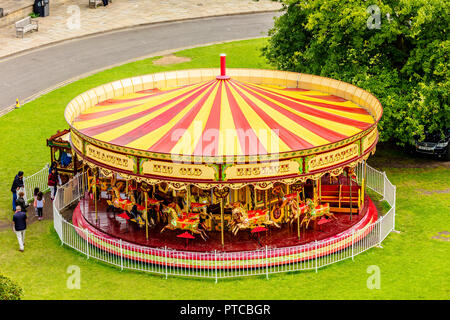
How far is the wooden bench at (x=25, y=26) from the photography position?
2264 inches

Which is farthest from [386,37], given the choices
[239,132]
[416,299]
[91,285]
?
[91,285]

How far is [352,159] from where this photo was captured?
A: 31.9 metres

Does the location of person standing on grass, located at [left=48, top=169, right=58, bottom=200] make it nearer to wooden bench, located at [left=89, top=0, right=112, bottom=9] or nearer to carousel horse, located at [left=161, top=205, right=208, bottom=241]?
carousel horse, located at [left=161, top=205, right=208, bottom=241]

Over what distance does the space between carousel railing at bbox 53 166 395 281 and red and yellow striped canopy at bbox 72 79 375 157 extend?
341cm

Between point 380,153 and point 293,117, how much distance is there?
1040 cm

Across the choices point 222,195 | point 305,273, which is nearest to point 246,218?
point 222,195

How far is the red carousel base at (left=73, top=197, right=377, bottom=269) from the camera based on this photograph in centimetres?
3058

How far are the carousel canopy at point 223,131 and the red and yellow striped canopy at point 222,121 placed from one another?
0.11ft

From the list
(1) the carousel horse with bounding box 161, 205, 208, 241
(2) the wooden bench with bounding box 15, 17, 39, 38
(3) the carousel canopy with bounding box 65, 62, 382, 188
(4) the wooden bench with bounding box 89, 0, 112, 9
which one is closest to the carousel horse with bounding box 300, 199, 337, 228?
(3) the carousel canopy with bounding box 65, 62, 382, 188

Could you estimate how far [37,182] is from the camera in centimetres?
3794

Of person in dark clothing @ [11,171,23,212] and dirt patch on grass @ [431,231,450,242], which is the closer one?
dirt patch on grass @ [431,231,450,242]

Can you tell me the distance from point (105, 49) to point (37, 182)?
20378 millimetres

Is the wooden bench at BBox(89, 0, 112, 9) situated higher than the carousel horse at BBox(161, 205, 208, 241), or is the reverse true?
the wooden bench at BBox(89, 0, 112, 9)
